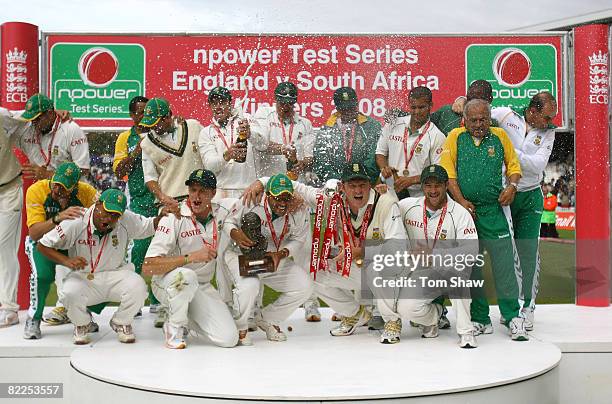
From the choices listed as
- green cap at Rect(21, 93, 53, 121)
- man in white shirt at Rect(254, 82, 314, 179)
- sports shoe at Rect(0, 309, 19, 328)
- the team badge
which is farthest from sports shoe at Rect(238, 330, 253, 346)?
green cap at Rect(21, 93, 53, 121)

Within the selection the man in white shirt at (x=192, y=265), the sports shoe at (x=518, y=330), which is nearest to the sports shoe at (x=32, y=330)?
the man in white shirt at (x=192, y=265)

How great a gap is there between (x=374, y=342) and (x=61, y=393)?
2.21 meters

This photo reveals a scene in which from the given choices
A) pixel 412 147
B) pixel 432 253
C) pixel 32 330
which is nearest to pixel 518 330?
pixel 432 253

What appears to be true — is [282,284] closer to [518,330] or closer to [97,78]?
[518,330]

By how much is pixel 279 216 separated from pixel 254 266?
16.3 inches

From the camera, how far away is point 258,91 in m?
7.69

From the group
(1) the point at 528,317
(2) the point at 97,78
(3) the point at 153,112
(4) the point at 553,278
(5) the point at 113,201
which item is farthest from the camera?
(4) the point at 553,278

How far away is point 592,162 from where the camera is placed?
698 cm

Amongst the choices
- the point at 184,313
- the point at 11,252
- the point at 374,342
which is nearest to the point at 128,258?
the point at 11,252

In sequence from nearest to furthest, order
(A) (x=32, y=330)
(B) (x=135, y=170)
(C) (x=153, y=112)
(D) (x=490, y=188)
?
(A) (x=32, y=330)
(D) (x=490, y=188)
(C) (x=153, y=112)
(B) (x=135, y=170)

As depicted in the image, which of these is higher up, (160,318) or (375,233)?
(375,233)

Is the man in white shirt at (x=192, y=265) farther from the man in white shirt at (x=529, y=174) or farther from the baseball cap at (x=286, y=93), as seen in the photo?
the man in white shirt at (x=529, y=174)

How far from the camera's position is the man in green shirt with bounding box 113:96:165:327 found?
6.05 metres

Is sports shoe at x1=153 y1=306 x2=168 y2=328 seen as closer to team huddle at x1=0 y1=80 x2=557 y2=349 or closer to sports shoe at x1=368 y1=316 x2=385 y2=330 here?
team huddle at x1=0 y1=80 x2=557 y2=349
